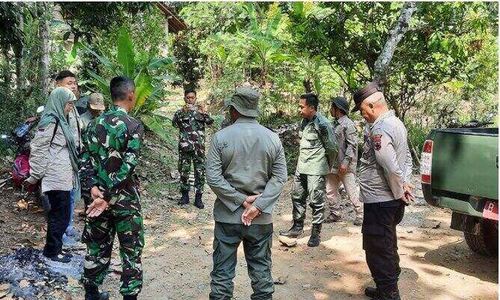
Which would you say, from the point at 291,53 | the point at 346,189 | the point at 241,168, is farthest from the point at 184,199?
the point at 291,53

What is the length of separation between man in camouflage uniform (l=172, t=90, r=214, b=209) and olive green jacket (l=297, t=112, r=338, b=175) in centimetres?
227

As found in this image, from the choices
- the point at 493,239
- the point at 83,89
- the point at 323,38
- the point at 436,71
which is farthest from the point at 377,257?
the point at 83,89

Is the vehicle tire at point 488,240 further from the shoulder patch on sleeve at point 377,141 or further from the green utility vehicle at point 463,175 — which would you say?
the shoulder patch on sleeve at point 377,141

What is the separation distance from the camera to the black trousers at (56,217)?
429cm

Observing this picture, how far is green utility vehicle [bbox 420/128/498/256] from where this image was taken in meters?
3.80

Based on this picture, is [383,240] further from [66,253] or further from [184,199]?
[184,199]

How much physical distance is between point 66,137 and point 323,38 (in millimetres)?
5880

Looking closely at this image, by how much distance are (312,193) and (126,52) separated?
4.75m

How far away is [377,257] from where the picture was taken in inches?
144

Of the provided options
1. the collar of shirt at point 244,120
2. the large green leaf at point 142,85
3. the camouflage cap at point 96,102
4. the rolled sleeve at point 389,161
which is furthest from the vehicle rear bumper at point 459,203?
the large green leaf at point 142,85

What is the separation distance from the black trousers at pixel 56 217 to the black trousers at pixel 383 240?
2775 millimetres

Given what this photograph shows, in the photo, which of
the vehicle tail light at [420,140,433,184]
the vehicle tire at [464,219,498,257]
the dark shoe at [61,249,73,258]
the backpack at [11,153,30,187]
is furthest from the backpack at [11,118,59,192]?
the vehicle tire at [464,219,498,257]

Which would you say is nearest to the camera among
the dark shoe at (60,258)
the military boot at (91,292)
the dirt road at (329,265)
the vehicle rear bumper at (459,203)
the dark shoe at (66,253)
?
Result: the military boot at (91,292)

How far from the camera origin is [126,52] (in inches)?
321
